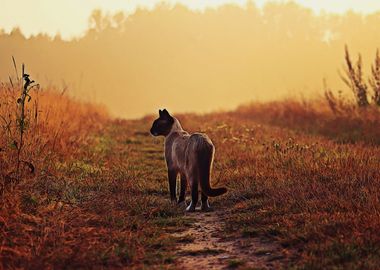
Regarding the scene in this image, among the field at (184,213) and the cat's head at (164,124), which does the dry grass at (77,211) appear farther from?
the cat's head at (164,124)

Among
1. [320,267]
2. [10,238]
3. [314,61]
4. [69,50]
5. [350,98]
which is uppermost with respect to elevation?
[69,50]

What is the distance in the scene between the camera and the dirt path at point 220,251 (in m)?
4.77

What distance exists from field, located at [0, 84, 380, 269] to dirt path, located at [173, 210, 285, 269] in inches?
0.4

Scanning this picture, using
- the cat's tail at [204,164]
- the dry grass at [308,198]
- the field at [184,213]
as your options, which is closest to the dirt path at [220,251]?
the field at [184,213]

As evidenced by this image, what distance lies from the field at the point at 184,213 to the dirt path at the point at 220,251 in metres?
0.01

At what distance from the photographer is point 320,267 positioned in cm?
438

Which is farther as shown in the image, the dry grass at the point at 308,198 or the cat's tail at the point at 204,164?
the cat's tail at the point at 204,164

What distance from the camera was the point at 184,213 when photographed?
699 cm

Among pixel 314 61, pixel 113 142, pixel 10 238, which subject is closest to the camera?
pixel 10 238

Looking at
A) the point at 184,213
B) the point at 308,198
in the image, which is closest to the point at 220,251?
the point at 308,198

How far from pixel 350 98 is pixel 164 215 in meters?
11.8

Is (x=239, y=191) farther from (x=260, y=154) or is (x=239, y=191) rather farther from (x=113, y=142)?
(x=113, y=142)

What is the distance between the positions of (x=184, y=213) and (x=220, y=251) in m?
1.82

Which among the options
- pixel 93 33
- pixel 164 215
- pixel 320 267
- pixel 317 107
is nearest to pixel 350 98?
pixel 317 107
